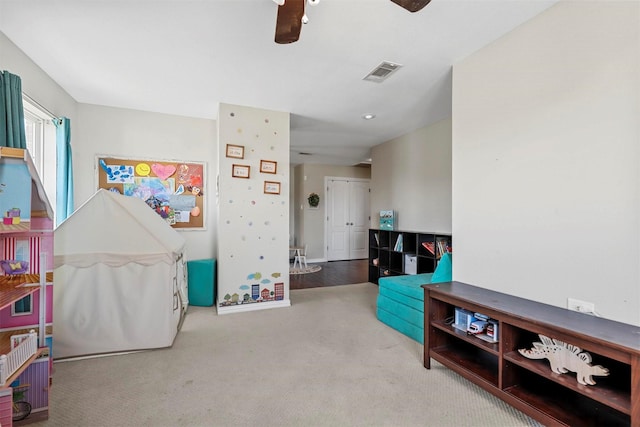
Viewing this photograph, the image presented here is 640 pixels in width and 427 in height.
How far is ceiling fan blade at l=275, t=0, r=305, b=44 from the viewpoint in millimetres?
1467

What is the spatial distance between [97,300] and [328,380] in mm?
1891

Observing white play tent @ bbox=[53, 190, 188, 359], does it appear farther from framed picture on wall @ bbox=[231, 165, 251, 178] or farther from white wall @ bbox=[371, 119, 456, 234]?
white wall @ bbox=[371, 119, 456, 234]

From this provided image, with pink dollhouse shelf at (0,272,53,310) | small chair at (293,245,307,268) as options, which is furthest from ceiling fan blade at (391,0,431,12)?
small chair at (293,245,307,268)

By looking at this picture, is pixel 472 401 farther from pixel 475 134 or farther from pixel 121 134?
pixel 121 134

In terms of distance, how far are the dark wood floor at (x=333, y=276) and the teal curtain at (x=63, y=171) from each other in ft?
9.87

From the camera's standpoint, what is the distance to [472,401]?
69.6 inches

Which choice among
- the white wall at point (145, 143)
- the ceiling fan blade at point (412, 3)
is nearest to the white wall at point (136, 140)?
the white wall at point (145, 143)

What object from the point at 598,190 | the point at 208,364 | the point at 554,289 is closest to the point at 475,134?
the point at 598,190

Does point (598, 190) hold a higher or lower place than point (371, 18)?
lower

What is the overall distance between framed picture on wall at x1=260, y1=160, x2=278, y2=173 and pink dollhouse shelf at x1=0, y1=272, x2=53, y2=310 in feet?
7.60

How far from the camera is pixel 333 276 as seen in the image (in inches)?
216

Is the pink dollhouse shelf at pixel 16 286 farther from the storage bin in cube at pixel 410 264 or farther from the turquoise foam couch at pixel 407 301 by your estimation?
the storage bin in cube at pixel 410 264

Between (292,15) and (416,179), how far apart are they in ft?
11.3

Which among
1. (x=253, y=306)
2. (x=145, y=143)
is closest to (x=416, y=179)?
(x=253, y=306)
